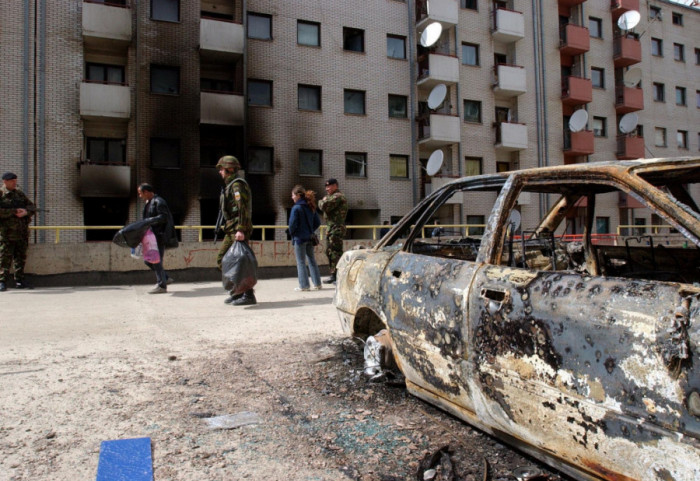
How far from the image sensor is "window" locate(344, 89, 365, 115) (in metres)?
24.4

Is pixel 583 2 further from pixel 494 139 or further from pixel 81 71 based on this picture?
pixel 81 71

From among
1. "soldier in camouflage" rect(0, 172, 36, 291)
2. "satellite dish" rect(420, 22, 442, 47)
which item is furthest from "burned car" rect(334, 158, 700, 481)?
"satellite dish" rect(420, 22, 442, 47)

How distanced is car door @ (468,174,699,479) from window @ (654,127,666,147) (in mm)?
37268

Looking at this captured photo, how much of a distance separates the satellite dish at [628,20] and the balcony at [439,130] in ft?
41.8

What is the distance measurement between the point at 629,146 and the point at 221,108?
24.3 metres

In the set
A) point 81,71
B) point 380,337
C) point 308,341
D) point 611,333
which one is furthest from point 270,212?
point 611,333

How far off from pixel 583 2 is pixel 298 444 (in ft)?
112

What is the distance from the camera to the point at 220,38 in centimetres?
2147

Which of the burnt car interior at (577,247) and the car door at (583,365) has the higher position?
the burnt car interior at (577,247)

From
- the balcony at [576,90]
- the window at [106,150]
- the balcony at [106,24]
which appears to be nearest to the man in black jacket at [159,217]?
the window at [106,150]

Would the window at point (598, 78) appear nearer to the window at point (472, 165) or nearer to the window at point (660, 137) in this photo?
the window at point (660, 137)

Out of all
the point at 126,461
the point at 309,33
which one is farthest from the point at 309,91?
the point at 126,461

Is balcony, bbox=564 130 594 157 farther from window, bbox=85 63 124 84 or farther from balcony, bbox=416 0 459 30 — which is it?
window, bbox=85 63 124 84

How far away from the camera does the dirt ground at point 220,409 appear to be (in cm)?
238
